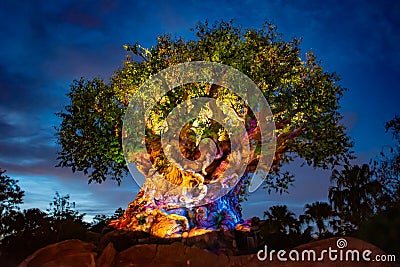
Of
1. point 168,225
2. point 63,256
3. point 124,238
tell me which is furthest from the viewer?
point 124,238

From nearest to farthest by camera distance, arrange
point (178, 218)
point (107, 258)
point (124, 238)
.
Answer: point (107, 258), point (178, 218), point (124, 238)

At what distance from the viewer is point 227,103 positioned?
23438mm

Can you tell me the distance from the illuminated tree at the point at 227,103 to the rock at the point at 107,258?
7610 mm

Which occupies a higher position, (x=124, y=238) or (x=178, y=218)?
(x=178, y=218)

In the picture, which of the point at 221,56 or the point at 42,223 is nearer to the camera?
the point at 221,56

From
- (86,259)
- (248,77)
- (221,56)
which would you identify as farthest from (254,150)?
(86,259)

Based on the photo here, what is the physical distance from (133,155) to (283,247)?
9423 mm

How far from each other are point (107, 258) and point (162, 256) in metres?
2.26

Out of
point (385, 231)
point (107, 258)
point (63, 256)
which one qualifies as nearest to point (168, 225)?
point (107, 258)

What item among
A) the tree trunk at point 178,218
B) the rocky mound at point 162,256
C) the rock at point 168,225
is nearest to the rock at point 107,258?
the rocky mound at point 162,256

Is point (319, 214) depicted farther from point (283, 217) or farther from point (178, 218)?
point (178, 218)

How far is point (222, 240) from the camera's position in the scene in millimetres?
22812

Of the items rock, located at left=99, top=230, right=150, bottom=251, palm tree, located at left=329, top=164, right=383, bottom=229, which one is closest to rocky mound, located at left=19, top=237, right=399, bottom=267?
rock, located at left=99, top=230, right=150, bottom=251

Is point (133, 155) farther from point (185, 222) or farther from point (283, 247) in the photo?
point (283, 247)
